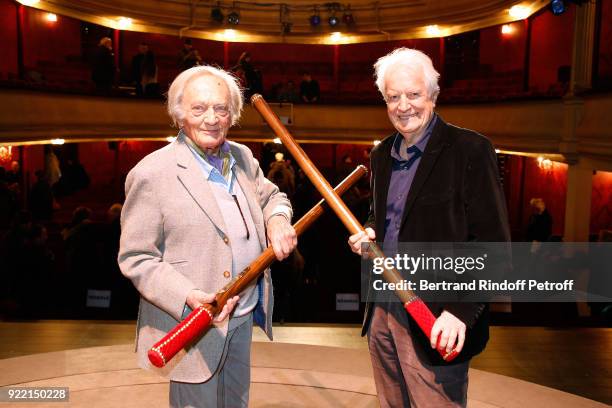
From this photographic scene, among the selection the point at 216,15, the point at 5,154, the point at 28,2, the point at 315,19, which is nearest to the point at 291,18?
the point at 315,19

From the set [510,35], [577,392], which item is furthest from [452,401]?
[510,35]

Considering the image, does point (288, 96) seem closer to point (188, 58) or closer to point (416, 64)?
point (188, 58)

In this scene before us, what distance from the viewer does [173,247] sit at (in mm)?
1981

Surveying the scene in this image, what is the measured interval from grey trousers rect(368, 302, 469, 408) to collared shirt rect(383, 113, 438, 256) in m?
0.24

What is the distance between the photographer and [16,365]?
144 inches

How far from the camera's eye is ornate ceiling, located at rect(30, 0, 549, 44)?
13812 millimetres

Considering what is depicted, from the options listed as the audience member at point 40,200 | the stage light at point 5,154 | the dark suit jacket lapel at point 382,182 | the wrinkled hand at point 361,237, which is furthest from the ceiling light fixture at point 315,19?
the wrinkled hand at point 361,237

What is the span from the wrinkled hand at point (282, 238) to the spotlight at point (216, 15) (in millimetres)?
13841

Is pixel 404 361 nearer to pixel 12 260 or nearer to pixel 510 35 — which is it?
pixel 12 260

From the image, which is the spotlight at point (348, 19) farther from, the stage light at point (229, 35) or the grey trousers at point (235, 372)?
the grey trousers at point (235, 372)

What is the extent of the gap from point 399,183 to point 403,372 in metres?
0.65

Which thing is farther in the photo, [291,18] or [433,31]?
[291,18]

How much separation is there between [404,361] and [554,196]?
1026 cm

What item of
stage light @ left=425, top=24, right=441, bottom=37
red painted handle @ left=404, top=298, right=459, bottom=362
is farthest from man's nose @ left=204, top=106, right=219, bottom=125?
stage light @ left=425, top=24, right=441, bottom=37
